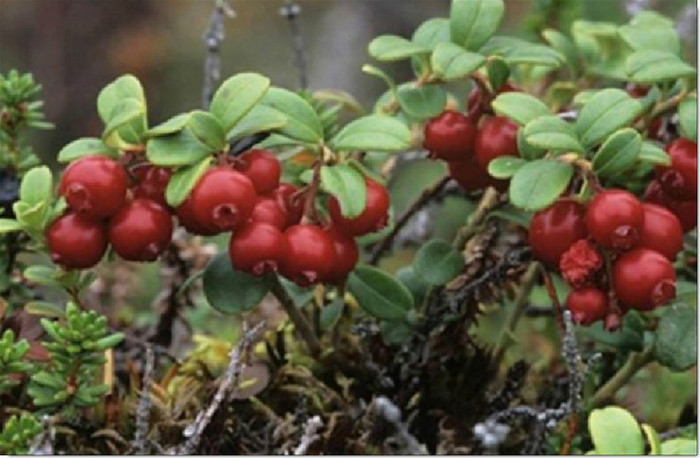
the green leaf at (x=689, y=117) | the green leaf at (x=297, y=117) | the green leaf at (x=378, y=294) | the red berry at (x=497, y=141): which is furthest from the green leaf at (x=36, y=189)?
the green leaf at (x=689, y=117)

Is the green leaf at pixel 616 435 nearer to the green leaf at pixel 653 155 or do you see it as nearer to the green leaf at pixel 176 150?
the green leaf at pixel 653 155

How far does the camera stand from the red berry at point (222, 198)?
3.89 feet

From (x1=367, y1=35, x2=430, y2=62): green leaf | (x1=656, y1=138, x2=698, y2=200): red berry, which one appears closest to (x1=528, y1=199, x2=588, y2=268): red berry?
(x1=656, y1=138, x2=698, y2=200): red berry

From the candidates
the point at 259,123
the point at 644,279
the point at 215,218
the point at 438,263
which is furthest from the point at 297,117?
the point at 644,279

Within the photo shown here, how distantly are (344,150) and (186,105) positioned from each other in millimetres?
4408

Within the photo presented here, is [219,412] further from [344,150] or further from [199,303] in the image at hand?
[199,303]

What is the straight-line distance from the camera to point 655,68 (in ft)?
4.29

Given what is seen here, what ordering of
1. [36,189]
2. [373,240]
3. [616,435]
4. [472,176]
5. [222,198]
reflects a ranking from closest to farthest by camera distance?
[616,435] → [222,198] → [36,189] → [472,176] → [373,240]

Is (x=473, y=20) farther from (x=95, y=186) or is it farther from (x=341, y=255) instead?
(x=95, y=186)

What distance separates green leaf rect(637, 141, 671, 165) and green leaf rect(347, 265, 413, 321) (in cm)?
29

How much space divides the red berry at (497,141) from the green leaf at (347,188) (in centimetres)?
15

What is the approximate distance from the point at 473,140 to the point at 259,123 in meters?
0.24

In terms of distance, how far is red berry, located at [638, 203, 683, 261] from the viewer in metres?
1.25

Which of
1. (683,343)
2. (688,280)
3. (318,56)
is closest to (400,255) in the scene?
(688,280)
